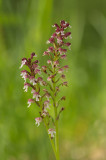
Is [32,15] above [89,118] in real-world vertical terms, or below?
above

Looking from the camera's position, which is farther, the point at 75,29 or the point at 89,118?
the point at 75,29

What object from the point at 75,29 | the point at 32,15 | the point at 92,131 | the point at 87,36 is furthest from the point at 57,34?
the point at 87,36

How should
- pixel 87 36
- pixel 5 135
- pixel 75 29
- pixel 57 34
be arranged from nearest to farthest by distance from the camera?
1. pixel 57 34
2. pixel 5 135
3. pixel 75 29
4. pixel 87 36

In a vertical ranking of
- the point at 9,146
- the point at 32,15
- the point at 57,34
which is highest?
the point at 32,15

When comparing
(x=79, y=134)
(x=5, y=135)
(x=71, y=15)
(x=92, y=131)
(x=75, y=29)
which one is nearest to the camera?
(x=5, y=135)

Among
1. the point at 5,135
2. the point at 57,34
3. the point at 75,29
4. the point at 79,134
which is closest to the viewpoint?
the point at 57,34

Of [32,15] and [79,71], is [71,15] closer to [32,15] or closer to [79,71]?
[79,71]

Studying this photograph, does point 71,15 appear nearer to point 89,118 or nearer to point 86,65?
point 86,65

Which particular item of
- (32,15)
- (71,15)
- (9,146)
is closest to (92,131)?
(9,146)

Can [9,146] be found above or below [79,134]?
below
